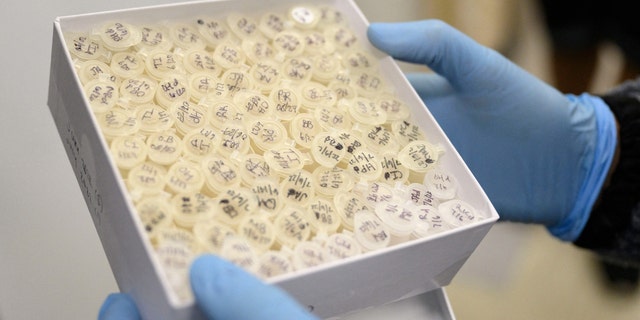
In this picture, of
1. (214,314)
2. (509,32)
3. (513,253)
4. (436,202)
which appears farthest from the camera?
(509,32)

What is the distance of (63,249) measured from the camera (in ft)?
3.20

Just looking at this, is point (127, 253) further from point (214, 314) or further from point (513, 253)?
point (513, 253)

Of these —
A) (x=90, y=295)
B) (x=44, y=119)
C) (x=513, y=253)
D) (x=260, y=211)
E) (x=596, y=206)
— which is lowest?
(x=513, y=253)

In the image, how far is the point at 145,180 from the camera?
2.12 feet


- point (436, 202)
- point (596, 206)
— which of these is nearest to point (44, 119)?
point (436, 202)

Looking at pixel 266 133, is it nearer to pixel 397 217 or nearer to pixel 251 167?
pixel 251 167

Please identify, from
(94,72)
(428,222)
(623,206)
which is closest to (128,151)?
(94,72)

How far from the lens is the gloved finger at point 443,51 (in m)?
0.93

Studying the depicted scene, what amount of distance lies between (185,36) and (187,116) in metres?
0.16

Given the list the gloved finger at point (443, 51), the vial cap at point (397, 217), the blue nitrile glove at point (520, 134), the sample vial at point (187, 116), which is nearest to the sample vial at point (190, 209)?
the sample vial at point (187, 116)

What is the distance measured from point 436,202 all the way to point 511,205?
1.46ft

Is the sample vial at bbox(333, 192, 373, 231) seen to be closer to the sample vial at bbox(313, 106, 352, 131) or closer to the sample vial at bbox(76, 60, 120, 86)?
the sample vial at bbox(313, 106, 352, 131)

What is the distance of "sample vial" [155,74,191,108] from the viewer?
2.42ft

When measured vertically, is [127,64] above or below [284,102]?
above
